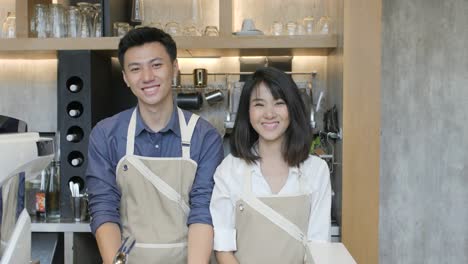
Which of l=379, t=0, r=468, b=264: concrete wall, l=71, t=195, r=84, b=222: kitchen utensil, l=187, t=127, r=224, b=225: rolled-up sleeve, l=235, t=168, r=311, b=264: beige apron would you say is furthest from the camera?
l=71, t=195, r=84, b=222: kitchen utensil

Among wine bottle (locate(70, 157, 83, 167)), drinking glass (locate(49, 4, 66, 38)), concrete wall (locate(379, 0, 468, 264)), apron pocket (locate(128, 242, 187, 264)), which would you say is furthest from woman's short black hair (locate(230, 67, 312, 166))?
drinking glass (locate(49, 4, 66, 38))

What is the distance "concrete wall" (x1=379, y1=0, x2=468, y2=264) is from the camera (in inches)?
100

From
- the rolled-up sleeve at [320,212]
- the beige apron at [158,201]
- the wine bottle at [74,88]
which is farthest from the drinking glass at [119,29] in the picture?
the rolled-up sleeve at [320,212]

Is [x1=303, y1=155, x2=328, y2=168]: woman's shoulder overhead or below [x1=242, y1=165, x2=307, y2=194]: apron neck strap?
overhead

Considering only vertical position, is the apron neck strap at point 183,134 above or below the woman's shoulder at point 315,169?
above

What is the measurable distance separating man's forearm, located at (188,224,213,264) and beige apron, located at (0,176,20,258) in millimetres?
752

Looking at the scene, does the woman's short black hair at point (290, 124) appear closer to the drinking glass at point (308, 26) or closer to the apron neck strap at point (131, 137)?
the apron neck strap at point (131, 137)

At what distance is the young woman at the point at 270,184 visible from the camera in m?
1.54

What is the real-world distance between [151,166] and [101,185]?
0.54 ft

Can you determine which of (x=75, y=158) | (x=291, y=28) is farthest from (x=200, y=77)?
(x=75, y=158)

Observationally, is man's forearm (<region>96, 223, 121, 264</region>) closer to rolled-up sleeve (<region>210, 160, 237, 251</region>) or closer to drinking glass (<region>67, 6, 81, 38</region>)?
rolled-up sleeve (<region>210, 160, 237, 251</region>)

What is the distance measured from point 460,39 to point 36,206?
2265 millimetres

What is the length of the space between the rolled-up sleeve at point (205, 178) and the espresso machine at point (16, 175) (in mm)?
715

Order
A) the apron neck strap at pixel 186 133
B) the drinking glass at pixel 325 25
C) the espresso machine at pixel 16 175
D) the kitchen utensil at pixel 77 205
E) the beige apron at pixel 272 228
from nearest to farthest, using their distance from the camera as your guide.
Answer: the espresso machine at pixel 16 175
the beige apron at pixel 272 228
the apron neck strap at pixel 186 133
the kitchen utensil at pixel 77 205
the drinking glass at pixel 325 25
